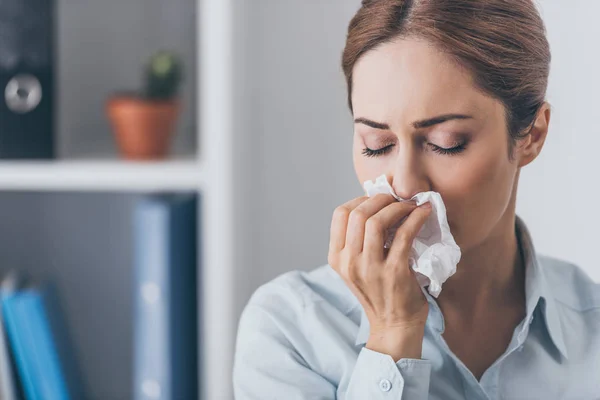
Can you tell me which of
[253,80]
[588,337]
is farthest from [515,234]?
[253,80]

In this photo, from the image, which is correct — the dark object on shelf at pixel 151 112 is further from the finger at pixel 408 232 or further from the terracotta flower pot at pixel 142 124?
the finger at pixel 408 232

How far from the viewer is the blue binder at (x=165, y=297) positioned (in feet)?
3.31

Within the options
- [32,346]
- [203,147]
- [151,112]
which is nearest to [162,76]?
[151,112]

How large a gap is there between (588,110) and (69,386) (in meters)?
0.87

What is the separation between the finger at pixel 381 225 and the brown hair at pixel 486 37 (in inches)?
5.1

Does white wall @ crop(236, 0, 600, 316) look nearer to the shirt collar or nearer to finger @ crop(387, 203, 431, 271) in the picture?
the shirt collar

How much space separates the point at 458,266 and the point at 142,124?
55 cm

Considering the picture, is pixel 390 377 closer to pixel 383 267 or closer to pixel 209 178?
pixel 383 267

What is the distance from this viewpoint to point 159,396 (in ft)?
3.42

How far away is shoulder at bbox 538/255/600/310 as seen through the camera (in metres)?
0.77

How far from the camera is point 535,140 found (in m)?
0.72

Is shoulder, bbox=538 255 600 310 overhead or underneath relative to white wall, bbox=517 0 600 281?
underneath

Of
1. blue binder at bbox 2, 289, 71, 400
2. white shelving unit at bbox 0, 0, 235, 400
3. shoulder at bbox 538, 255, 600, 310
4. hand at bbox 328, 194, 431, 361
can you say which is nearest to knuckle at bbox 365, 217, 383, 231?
hand at bbox 328, 194, 431, 361

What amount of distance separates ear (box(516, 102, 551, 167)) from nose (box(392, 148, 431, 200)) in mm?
112
